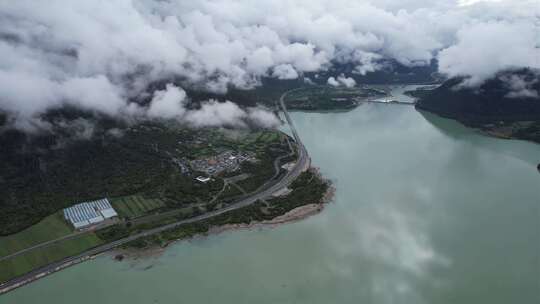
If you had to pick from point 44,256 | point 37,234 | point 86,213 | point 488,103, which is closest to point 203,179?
point 86,213

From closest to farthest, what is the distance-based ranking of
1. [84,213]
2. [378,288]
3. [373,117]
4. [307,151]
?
[378,288] → [84,213] → [307,151] → [373,117]

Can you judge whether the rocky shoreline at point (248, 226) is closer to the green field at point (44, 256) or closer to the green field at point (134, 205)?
the green field at point (44, 256)

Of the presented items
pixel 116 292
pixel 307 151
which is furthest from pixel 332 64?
pixel 116 292

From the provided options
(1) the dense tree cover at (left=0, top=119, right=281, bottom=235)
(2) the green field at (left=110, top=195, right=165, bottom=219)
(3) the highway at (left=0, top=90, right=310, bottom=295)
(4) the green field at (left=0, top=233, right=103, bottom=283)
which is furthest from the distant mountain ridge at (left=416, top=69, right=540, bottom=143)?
(4) the green field at (left=0, top=233, right=103, bottom=283)

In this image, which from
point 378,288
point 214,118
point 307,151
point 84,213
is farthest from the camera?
point 214,118

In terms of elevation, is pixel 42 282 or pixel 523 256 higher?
pixel 523 256

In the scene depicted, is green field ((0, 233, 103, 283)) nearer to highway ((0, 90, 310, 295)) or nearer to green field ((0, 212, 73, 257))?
highway ((0, 90, 310, 295))

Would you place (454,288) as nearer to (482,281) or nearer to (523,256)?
(482,281)
